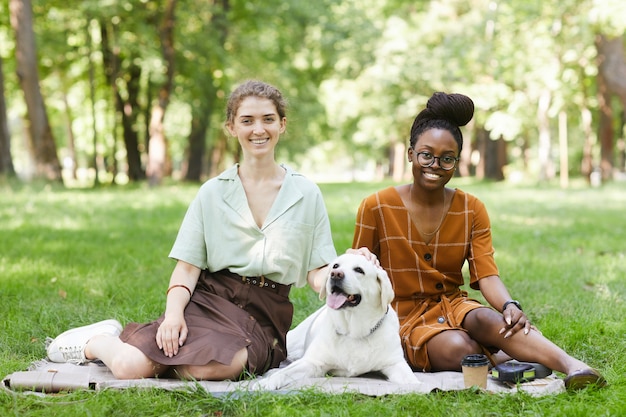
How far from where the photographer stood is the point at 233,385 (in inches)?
145

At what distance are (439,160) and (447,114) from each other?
0.30m

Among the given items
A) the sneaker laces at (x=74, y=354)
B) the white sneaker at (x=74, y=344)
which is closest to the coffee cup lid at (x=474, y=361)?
the white sneaker at (x=74, y=344)

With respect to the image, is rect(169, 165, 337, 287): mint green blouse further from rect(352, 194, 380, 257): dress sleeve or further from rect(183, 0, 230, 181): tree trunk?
rect(183, 0, 230, 181): tree trunk

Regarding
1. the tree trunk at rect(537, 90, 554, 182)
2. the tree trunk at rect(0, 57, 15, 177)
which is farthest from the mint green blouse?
the tree trunk at rect(537, 90, 554, 182)

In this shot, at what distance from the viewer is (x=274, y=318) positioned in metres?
4.22

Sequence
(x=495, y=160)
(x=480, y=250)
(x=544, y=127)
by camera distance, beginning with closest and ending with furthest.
Answer: (x=480, y=250) < (x=544, y=127) < (x=495, y=160)

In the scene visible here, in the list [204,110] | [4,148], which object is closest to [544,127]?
[204,110]

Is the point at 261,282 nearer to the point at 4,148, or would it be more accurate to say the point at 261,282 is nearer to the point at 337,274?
the point at 337,274

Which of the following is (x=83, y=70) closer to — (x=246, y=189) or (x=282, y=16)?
(x=282, y=16)

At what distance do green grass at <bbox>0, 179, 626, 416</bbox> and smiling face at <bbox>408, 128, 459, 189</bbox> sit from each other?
4.14 ft

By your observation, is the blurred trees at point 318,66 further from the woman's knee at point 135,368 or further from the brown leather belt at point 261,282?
the woman's knee at point 135,368

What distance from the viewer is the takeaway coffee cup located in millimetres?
3637

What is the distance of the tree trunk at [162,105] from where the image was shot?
19531 millimetres

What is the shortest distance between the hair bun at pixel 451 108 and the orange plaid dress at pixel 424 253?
0.49 m
